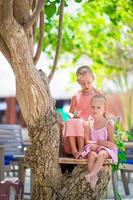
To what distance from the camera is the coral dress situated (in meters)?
6.83

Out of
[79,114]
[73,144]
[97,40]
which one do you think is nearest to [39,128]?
[73,144]

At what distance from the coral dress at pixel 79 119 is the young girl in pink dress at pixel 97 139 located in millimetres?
81

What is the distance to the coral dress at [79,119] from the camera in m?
6.83

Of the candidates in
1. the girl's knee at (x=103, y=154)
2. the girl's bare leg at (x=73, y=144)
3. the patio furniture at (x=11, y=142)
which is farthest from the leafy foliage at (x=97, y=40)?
the girl's knee at (x=103, y=154)

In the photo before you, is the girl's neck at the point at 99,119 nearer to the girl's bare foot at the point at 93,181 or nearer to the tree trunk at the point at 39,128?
the tree trunk at the point at 39,128

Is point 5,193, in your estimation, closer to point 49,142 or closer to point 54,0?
point 49,142

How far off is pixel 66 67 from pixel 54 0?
13880mm

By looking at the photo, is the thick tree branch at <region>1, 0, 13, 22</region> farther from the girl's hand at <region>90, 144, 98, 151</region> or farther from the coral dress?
the girl's hand at <region>90, 144, 98, 151</region>

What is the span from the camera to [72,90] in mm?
23484

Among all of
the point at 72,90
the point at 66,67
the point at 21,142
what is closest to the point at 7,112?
the point at 72,90

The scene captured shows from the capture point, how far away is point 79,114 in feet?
24.0

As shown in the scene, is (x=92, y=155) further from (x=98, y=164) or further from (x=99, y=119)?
(x=99, y=119)

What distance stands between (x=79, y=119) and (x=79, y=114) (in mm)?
405

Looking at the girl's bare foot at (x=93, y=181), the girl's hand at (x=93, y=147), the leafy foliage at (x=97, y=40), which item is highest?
the leafy foliage at (x=97, y=40)
